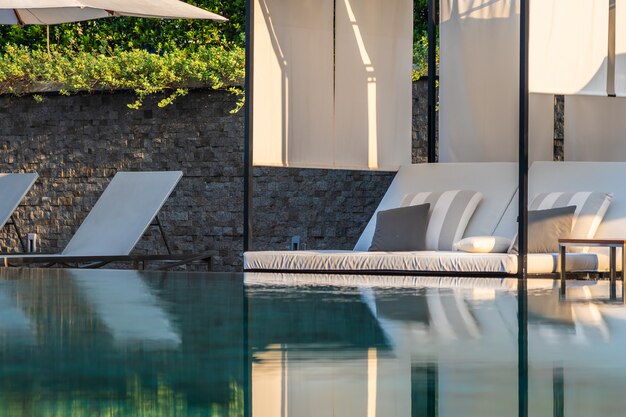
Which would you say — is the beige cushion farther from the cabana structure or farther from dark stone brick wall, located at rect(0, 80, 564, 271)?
dark stone brick wall, located at rect(0, 80, 564, 271)

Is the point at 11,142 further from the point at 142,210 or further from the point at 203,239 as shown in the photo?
the point at 142,210

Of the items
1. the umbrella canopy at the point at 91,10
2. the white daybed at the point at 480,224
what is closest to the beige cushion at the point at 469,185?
the white daybed at the point at 480,224

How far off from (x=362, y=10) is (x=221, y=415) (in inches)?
255

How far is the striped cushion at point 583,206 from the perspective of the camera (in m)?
6.61

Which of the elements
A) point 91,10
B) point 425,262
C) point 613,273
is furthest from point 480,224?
point 91,10

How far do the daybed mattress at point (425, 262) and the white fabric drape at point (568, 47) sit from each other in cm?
93

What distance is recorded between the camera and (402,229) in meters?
7.09

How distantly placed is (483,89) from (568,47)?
197 cm

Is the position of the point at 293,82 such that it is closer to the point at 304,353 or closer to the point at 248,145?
the point at 248,145

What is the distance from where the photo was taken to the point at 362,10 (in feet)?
26.2

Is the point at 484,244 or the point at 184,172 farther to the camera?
the point at 184,172

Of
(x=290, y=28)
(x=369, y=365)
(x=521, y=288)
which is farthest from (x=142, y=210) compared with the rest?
(x=369, y=365)

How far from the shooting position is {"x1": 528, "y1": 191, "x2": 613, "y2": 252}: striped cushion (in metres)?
6.61

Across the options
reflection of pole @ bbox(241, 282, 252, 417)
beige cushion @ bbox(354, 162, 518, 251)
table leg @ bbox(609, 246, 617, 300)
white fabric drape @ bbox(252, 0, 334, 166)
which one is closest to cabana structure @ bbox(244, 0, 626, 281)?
white fabric drape @ bbox(252, 0, 334, 166)
